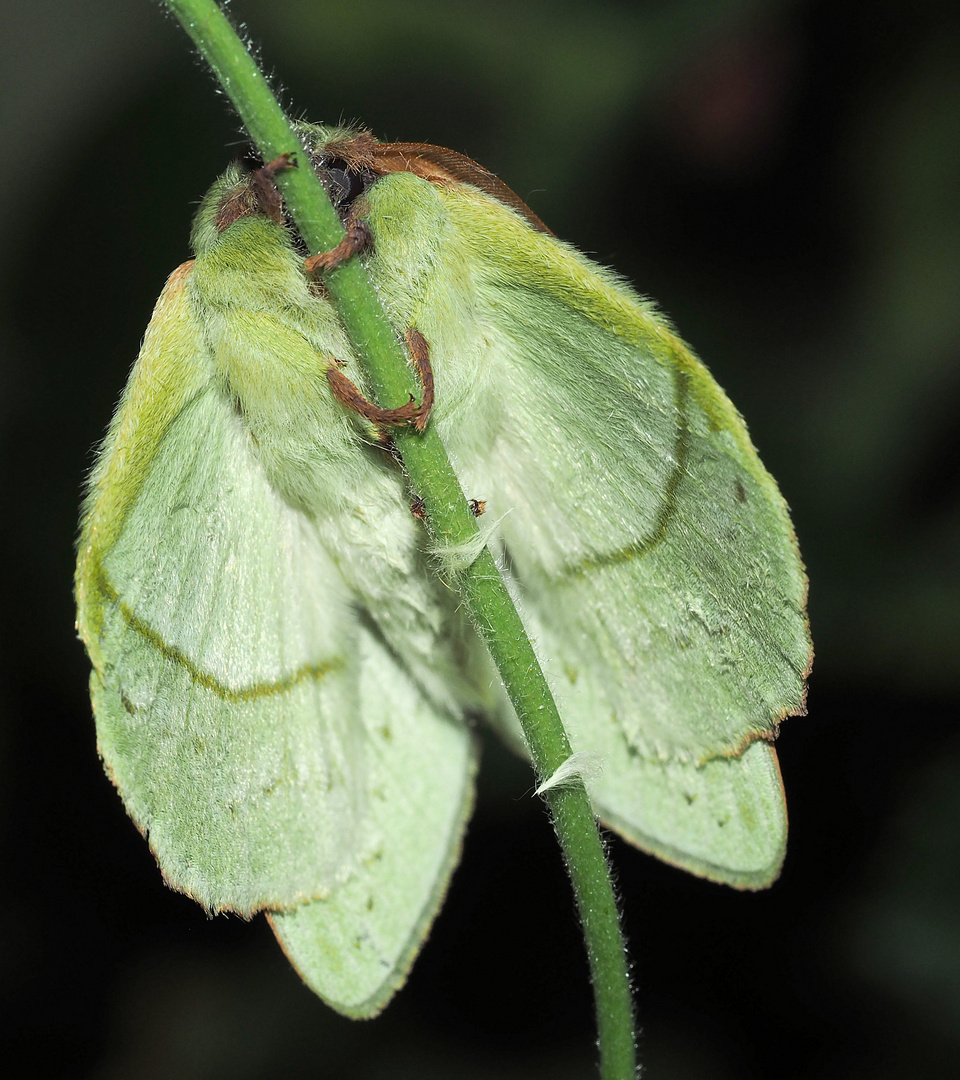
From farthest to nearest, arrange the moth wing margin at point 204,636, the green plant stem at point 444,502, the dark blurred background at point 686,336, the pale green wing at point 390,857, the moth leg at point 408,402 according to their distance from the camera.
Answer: the dark blurred background at point 686,336
the pale green wing at point 390,857
the moth wing margin at point 204,636
the moth leg at point 408,402
the green plant stem at point 444,502

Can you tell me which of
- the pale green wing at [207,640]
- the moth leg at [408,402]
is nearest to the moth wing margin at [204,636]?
the pale green wing at [207,640]

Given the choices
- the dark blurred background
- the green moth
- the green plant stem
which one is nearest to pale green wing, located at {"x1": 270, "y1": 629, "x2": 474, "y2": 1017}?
the green moth

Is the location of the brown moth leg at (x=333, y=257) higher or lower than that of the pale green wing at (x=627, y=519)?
higher

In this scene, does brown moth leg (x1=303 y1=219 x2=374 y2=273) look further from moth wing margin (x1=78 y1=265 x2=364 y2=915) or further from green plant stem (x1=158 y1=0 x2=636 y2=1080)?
moth wing margin (x1=78 y1=265 x2=364 y2=915)

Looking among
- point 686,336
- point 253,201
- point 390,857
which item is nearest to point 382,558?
point 253,201

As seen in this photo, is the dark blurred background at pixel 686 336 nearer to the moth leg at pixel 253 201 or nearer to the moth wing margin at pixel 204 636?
the moth wing margin at pixel 204 636

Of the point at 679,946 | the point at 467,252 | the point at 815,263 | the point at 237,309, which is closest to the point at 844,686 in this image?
the point at 679,946
